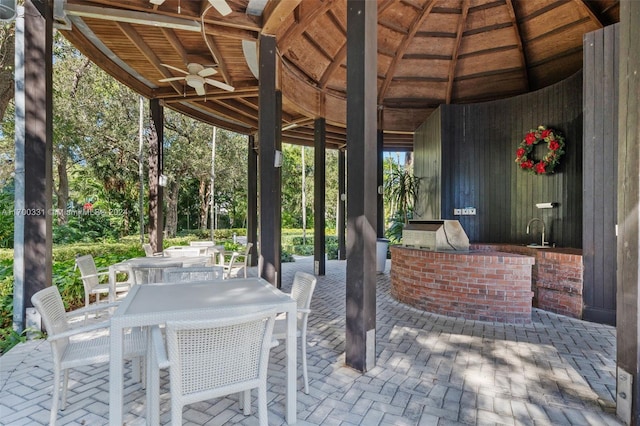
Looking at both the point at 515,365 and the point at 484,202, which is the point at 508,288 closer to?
the point at 515,365

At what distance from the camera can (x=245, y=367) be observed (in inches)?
64.4

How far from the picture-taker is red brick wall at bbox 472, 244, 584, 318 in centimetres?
412

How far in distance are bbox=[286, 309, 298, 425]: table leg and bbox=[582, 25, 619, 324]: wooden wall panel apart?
383 centimetres

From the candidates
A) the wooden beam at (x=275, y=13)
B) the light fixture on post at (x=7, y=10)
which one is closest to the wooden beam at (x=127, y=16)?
the wooden beam at (x=275, y=13)

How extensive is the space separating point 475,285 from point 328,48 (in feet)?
15.1

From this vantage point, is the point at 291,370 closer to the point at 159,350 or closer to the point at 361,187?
the point at 159,350

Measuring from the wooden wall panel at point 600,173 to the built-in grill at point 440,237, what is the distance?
1381mm

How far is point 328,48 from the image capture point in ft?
19.7

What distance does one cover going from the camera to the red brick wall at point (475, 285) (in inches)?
158

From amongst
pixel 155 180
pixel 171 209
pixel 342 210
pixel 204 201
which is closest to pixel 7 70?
pixel 155 180

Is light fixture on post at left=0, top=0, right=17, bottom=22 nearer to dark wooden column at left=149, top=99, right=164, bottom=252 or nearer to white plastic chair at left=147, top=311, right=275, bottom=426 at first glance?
white plastic chair at left=147, top=311, right=275, bottom=426

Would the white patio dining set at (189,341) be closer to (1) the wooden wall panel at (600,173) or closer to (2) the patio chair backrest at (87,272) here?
(2) the patio chair backrest at (87,272)

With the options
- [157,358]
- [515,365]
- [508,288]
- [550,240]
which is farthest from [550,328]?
[157,358]

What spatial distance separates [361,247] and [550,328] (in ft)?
8.91
